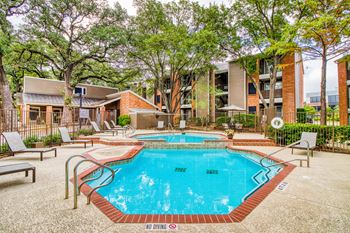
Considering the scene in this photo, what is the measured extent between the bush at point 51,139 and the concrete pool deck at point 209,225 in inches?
207

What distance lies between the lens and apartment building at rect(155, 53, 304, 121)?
1981 cm

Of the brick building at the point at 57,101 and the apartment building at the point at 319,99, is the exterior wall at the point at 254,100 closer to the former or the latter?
the brick building at the point at 57,101

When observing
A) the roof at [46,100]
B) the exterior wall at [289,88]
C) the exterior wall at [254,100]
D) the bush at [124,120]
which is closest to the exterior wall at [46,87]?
the roof at [46,100]

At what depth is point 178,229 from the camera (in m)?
2.55

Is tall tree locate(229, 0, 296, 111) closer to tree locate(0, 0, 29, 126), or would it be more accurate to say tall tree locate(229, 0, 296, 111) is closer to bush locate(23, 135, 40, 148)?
bush locate(23, 135, 40, 148)

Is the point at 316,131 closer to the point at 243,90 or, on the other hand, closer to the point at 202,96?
the point at 243,90

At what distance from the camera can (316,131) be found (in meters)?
8.62

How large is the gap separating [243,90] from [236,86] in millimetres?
1105

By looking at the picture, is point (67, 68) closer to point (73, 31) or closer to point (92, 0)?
point (73, 31)

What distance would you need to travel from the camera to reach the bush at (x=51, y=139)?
9248mm

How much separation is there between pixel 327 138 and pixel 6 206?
11.2 metres

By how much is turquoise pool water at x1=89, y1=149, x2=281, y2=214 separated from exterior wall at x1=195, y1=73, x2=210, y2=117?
16.7m

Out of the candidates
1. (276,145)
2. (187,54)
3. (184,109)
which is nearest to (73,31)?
(187,54)

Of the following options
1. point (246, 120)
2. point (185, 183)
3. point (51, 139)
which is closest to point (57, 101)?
point (51, 139)
